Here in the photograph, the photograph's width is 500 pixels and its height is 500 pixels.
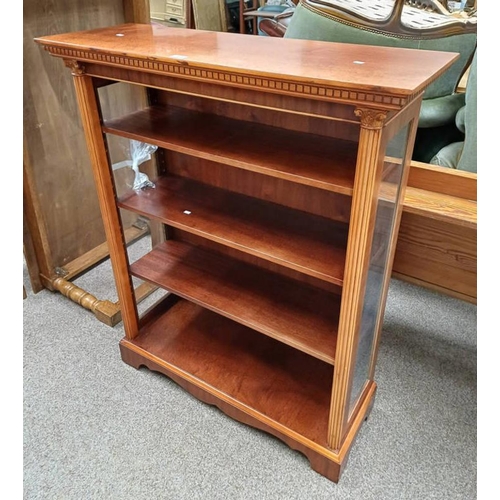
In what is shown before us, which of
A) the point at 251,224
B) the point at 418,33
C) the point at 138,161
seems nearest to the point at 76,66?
the point at 138,161

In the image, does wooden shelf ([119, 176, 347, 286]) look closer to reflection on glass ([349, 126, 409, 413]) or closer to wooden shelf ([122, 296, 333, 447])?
reflection on glass ([349, 126, 409, 413])

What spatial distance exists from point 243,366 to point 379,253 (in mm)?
580

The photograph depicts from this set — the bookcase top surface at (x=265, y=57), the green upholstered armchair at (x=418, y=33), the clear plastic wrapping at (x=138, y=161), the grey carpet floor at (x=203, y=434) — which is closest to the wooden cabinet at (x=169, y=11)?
the green upholstered armchair at (x=418, y=33)

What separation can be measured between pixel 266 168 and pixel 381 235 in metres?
0.30

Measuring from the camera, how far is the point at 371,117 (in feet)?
2.41

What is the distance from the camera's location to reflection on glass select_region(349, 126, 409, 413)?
90 centimetres

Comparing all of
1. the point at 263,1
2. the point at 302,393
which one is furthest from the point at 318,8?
the point at 263,1

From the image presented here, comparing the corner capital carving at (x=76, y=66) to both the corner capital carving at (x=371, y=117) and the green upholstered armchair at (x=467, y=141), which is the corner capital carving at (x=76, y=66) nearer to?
the corner capital carving at (x=371, y=117)

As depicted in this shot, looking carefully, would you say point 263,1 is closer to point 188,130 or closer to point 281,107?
point 188,130

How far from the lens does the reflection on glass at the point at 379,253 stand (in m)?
0.90

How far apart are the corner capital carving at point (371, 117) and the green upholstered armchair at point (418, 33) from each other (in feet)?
3.14

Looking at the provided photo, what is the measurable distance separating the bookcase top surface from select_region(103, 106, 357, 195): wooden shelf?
7.5 inches

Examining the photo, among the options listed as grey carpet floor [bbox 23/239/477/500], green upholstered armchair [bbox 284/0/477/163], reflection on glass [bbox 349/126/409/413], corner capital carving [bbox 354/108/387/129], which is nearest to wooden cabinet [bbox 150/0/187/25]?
green upholstered armchair [bbox 284/0/477/163]

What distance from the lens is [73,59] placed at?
1.06 meters
